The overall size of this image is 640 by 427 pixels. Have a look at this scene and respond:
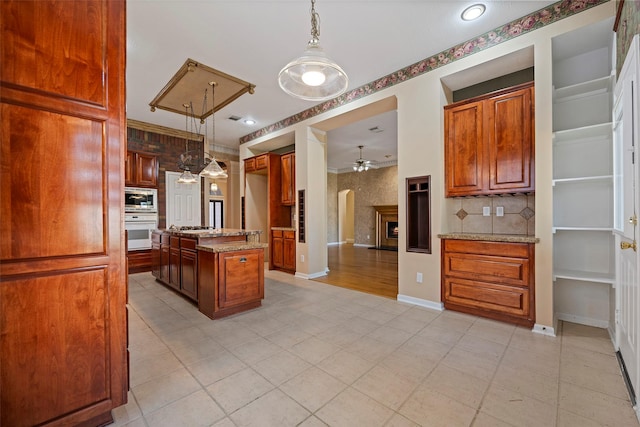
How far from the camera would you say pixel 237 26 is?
2.77 m

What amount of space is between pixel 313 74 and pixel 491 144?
7.66 ft

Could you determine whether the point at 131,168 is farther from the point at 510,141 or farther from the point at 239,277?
the point at 510,141

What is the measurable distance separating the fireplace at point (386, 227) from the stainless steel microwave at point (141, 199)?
6.87 metres

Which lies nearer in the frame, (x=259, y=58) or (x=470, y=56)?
(x=470, y=56)

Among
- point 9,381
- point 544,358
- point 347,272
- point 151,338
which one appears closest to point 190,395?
point 9,381

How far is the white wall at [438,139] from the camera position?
8.48ft

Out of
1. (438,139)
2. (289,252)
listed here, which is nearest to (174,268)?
(289,252)

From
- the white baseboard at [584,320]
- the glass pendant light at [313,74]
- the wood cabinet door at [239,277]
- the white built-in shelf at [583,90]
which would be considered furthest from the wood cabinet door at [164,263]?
the white built-in shelf at [583,90]

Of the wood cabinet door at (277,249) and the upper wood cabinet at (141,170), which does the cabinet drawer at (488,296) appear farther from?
the upper wood cabinet at (141,170)

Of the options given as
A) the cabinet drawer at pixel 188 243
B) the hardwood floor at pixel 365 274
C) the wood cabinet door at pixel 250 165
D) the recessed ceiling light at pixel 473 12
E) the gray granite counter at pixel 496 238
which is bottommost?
the hardwood floor at pixel 365 274

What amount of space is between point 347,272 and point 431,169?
9.54 feet

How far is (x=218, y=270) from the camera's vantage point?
3018 millimetres

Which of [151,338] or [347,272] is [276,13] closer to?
[151,338]

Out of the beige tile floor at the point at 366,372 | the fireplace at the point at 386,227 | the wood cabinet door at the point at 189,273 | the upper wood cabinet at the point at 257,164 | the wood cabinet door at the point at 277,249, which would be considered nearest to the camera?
the beige tile floor at the point at 366,372
